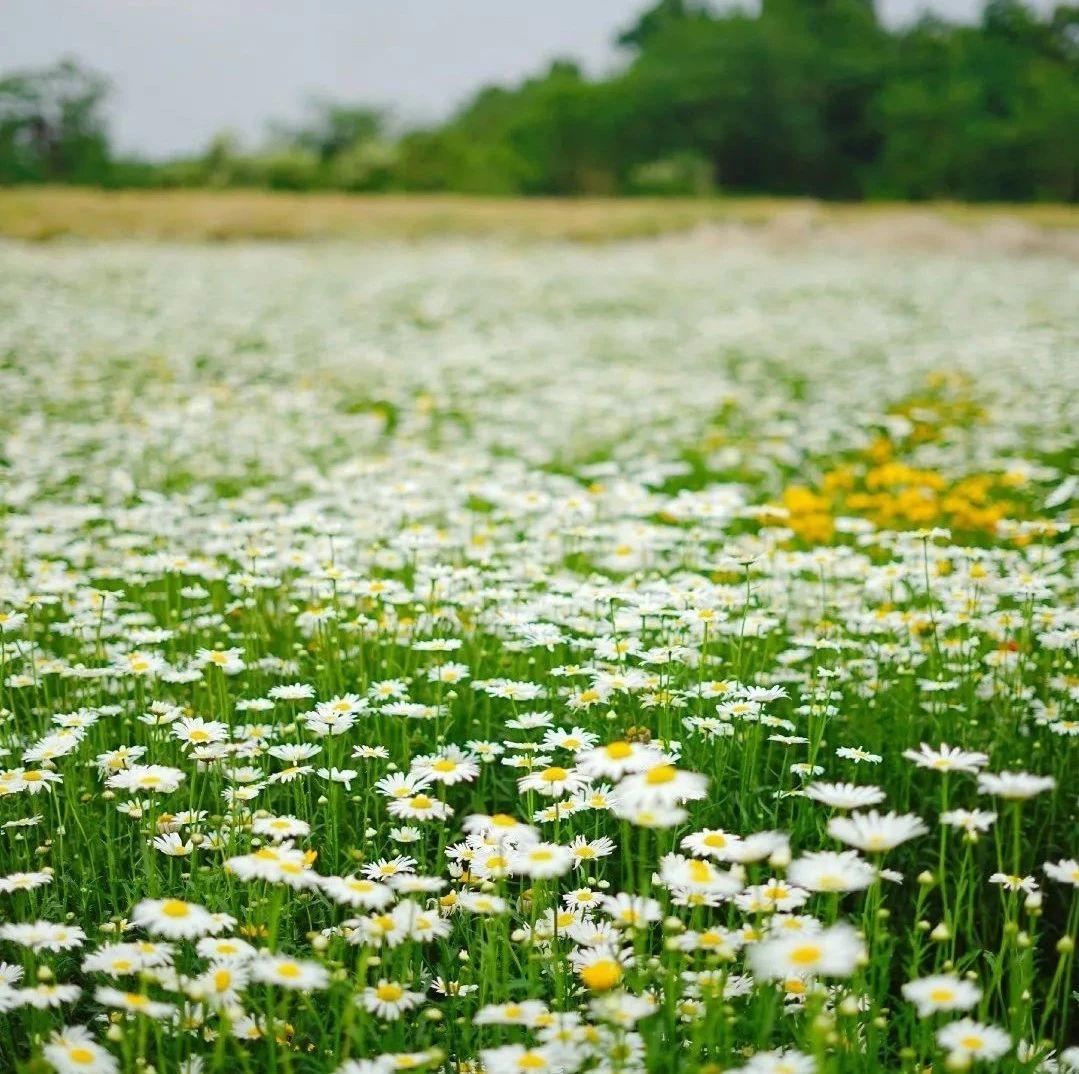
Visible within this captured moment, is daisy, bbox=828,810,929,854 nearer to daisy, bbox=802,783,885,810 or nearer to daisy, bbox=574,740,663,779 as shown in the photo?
daisy, bbox=802,783,885,810

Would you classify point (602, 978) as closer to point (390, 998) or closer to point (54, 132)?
point (390, 998)

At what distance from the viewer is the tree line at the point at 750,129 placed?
4031cm

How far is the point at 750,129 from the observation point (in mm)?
53688

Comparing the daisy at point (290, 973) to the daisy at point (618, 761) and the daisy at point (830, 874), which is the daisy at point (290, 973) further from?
the daisy at point (830, 874)

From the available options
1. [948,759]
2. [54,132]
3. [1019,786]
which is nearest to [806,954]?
[1019,786]

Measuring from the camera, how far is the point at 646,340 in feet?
38.9

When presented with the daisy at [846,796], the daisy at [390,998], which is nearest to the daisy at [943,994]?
the daisy at [846,796]

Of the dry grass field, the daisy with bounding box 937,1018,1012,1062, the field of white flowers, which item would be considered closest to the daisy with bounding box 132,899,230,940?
the field of white flowers

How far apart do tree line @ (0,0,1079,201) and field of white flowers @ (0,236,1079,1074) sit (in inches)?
1422

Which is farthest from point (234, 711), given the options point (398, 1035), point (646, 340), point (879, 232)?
point (879, 232)

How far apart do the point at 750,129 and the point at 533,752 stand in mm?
Answer: 56509

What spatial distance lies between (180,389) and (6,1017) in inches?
276

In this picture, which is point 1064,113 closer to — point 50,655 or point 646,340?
point 646,340

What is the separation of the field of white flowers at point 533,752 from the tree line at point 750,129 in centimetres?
3611
